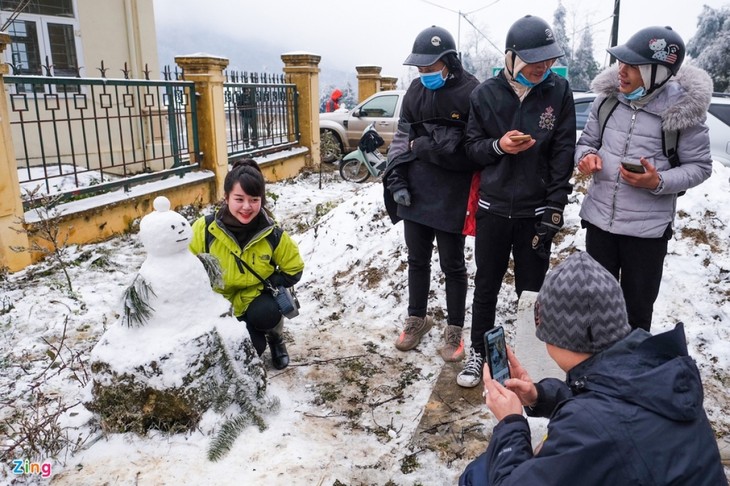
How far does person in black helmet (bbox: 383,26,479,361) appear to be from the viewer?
3211 mm

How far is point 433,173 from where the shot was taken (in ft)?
11.2

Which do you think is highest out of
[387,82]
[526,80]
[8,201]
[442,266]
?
[387,82]

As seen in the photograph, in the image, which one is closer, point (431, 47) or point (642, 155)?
point (642, 155)

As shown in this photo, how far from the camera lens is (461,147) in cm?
321

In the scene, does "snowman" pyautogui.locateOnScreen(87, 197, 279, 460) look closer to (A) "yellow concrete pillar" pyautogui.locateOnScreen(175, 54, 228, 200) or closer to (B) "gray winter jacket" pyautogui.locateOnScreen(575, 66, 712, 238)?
(B) "gray winter jacket" pyautogui.locateOnScreen(575, 66, 712, 238)

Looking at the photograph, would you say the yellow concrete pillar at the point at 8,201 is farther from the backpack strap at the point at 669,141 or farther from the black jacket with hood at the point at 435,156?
the backpack strap at the point at 669,141

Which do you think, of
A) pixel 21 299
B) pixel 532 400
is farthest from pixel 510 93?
pixel 21 299

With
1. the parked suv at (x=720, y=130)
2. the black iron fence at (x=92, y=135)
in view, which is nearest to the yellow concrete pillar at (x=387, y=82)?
the black iron fence at (x=92, y=135)

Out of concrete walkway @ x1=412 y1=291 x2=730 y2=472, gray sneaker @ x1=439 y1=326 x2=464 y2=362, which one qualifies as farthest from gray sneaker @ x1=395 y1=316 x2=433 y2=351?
concrete walkway @ x1=412 y1=291 x2=730 y2=472

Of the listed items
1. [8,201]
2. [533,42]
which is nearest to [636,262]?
[533,42]

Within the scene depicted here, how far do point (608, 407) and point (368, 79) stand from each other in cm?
1521

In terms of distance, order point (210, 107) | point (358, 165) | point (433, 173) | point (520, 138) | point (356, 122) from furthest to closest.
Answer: point (356, 122), point (358, 165), point (210, 107), point (433, 173), point (520, 138)

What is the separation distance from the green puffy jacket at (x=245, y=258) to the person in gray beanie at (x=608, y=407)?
6.34 ft

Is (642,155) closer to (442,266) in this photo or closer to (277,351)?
(442,266)
